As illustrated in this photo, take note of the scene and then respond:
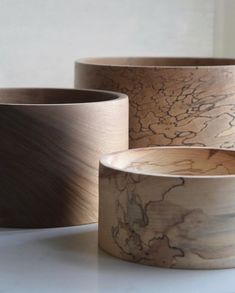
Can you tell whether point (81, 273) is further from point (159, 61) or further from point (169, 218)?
point (159, 61)

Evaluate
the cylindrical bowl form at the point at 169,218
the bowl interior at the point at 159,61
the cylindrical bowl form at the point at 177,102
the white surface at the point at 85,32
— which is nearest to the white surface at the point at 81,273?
the cylindrical bowl form at the point at 169,218

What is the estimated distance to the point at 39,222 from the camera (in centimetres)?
53

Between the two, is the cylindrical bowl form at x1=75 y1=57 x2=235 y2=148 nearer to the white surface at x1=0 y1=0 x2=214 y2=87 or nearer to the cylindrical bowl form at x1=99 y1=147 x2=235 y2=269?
the cylindrical bowl form at x1=99 y1=147 x2=235 y2=269

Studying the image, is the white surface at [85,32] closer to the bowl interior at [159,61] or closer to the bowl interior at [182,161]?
the bowl interior at [159,61]

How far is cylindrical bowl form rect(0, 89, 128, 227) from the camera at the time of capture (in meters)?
0.52

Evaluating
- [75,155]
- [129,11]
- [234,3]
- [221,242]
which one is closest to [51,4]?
[129,11]

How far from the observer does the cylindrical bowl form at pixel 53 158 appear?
52cm

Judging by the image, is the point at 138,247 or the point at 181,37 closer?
the point at 138,247

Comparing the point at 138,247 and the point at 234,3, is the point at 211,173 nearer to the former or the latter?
the point at 138,247

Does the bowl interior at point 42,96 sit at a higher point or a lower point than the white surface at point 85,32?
lower

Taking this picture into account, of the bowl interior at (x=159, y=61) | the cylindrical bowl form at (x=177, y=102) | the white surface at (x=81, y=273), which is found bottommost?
the white surface at (x=81, y=273)

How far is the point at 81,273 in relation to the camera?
1.46 ft

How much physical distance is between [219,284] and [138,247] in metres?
0.06

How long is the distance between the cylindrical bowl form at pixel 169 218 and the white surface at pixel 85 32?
19.8 inches
